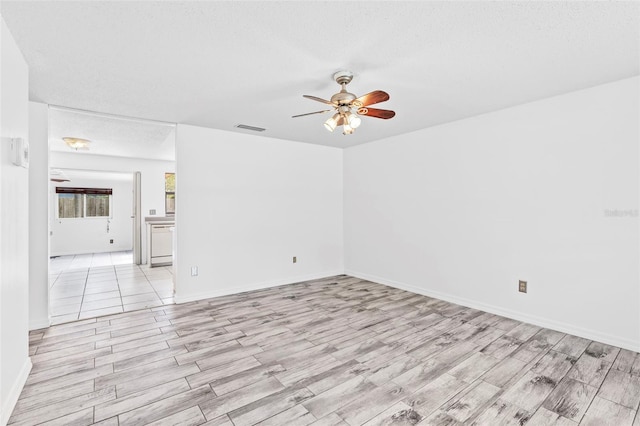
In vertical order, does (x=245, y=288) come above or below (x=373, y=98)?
below

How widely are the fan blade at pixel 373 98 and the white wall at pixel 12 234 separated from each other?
221 centimetres

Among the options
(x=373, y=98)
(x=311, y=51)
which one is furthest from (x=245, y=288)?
(x=311, y=51)

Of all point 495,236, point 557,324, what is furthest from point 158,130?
point 557,324

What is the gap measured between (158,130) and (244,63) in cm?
273

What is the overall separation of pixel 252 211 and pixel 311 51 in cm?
286

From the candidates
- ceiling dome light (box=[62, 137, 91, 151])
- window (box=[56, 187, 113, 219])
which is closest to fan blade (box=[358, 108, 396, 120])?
ceiling dome light (box=[62, 137, 91, 151])

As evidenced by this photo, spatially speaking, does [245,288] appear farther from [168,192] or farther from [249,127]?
[168,192]

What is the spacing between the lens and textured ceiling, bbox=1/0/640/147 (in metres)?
1.75

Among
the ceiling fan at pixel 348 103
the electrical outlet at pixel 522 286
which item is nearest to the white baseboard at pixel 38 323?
the ceiling fan at pixel 348 103

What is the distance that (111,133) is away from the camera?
4590 mm

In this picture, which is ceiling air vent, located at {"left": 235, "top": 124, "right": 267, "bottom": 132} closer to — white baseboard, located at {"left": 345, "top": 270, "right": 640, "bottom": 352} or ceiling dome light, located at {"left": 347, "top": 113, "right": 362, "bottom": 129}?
ceiling dome light, located at {"left": 347, "top": 113, "right": 362, "bottom": 129}

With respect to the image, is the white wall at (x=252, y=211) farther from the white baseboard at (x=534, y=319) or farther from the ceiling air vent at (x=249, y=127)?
the white baseboard at (x=534, y=319)

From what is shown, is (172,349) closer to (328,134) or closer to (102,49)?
(102,49)

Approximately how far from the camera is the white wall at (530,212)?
8.86 feet
